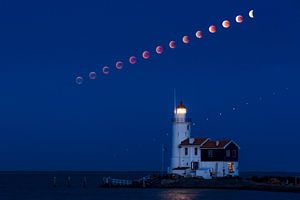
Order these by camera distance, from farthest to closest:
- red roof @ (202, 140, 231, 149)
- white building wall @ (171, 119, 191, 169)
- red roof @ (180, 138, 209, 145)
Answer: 1. white building wall @ (171, 119, 191, 169)
2. red roof @ (180, 138, 209, 145)
3. red roof @ (202, 140, 231, 149)

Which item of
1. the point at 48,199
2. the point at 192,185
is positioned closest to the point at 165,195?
the point at 192,185

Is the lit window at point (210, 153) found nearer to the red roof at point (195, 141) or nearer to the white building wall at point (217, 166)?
the white building wall at point (217, 166)

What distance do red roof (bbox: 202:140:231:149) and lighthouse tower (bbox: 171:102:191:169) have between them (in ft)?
9.55

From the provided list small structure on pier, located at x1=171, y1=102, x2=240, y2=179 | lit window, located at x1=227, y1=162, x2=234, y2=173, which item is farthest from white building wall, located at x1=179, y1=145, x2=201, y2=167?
lit window, located at x1=227, y1=162, x2=234, y2=173

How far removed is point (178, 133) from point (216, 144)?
4.92 m

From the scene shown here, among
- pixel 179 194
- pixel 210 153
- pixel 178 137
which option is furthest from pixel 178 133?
pixel 179 194

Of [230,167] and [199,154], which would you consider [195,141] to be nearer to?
[199,154]

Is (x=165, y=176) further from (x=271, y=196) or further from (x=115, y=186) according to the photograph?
(x=271, y=196)

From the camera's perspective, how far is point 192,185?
8150cm

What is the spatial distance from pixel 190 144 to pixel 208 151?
7.55ft

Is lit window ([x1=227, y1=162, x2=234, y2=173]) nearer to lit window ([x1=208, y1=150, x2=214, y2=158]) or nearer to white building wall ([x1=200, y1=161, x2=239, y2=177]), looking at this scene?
white building wall ([x1=200, y1=161, x2=239, y2=177])

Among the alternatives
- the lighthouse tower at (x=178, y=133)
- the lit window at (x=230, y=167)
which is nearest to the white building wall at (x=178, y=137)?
the lighthouse tower at (x=178, y=133)

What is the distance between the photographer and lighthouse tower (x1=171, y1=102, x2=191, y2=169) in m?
84.6

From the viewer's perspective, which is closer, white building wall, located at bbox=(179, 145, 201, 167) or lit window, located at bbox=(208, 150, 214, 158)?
lit window, located at bbox=(208, 150, 214, 158)
